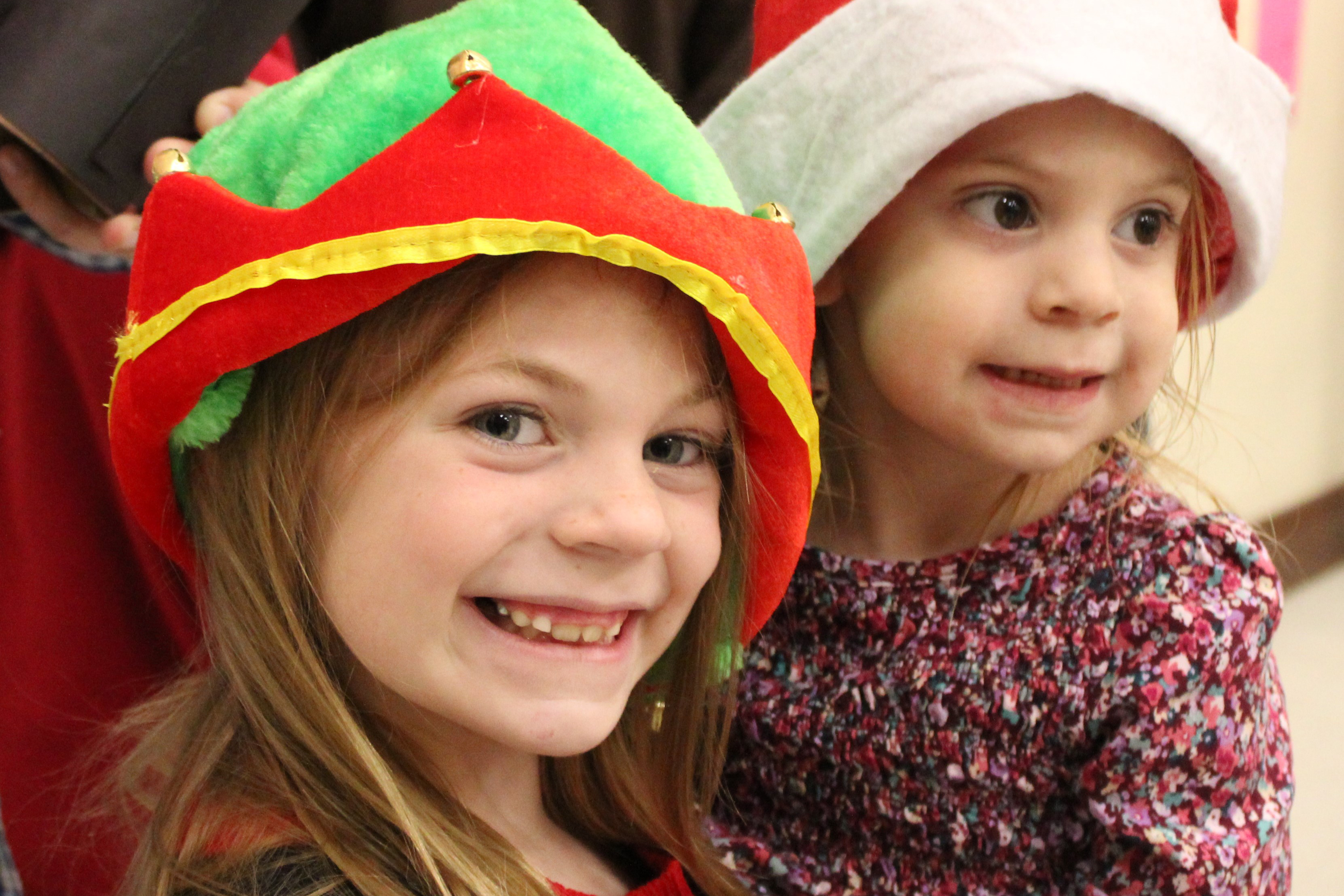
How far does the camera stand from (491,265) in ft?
2.70

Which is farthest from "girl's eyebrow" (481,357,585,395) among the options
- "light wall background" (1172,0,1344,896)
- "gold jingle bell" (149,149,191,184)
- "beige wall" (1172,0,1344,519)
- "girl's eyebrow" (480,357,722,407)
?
"beige wall" (1172,0,1344,519)

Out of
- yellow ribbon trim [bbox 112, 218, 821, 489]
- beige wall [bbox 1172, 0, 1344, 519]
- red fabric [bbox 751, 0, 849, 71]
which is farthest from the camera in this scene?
beige wall [bbox 1172, 0, 1344, 519]

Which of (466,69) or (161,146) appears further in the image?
(161,146)

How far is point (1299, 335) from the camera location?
9.61 ft

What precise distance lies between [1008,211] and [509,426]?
0.48 metres

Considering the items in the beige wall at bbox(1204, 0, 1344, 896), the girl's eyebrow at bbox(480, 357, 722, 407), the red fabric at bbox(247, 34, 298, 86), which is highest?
the beige wall at bbox(1204, 0, 1344, 896)

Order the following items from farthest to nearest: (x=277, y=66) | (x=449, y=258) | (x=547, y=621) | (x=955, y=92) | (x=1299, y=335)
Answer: (x=1299, y=335), (x=277, y=66), (x=955, y=92), (x=547, y=621), (x=449, y=258)

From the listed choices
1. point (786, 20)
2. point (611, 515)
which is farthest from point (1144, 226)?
point (611, 515)

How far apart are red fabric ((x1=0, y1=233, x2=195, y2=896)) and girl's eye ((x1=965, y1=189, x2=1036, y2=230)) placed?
0.79 m

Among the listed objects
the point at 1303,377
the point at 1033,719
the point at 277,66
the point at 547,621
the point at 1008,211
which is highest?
the point at 1303,377

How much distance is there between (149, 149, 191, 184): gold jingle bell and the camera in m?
0.85

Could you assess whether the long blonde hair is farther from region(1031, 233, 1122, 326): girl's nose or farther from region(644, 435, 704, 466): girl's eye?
region(1031, 233, 1122, 326): girl's nose

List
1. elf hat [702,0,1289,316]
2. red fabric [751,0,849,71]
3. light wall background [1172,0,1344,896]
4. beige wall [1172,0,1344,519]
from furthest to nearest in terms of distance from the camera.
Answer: beige wall [1172,0,1344,519] < light wall background [1172,0,1344,896] < red fabric [751,0,849,71] < elf hat [702,0,1289,316]

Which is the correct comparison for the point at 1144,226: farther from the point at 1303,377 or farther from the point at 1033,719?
the point at 1303,377
